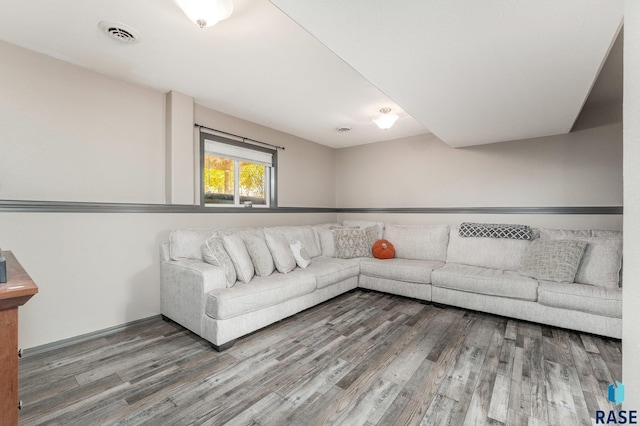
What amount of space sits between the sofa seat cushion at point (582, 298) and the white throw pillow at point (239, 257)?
2.74 meters

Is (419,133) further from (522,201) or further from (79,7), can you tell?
(79,7)

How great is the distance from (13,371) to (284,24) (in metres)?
2.08

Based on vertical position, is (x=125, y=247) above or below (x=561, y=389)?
above

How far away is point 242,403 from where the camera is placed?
161 cm

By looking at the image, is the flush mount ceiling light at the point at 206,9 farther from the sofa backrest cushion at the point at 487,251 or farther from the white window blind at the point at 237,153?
the sofa backrest cushion at the point at 487,251

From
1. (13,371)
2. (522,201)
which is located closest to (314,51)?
(13,371)

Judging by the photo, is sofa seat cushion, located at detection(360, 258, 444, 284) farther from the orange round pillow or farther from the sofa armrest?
the sofa armrest

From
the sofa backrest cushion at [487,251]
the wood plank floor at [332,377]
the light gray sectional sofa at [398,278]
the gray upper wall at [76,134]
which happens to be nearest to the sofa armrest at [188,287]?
the light gray sectional sofa at [398,278]

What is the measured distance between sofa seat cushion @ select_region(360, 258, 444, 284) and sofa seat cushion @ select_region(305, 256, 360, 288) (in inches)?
6.7

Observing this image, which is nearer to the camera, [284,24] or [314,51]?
[284,24]

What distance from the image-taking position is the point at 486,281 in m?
2.92

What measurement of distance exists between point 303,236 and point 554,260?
274 cm

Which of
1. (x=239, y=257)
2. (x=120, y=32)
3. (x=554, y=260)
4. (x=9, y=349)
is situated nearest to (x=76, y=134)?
(x=120, y=32)

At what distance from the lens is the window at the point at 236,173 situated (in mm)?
3387
